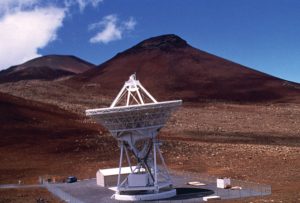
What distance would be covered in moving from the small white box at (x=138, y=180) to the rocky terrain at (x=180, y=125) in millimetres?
6936

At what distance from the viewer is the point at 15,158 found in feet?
244

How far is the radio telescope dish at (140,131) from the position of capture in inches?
1610

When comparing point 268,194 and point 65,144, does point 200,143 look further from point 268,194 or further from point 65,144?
point 268,194

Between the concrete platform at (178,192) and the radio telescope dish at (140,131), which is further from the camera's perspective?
the concrete platform at (178,192)

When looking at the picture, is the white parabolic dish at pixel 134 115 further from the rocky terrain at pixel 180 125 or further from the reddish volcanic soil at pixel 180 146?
the reddish volcanic soil at pixel 180 146

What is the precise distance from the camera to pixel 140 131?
42.4 meters

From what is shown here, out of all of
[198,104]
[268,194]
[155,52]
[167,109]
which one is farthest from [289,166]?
[155,52]

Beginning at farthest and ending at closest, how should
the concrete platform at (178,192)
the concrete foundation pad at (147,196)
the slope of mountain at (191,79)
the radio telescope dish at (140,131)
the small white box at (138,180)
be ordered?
1. the slope of mountain at (191,79)
2. the small white box at (138,180)
3. the concrete foundation pad at (147,196)
4. the concrete platform at (178,192)
5. the radio telescope dish at (140,131)

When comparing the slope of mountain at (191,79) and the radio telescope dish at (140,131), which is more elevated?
the slope of mountain at (191,79)

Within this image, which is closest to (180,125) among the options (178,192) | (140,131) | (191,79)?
(178,192)

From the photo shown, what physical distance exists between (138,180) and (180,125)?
61.9 meters

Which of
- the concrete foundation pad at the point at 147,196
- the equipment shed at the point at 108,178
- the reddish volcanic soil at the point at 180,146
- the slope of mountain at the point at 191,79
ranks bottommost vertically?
the concrete foundation pad at the point at 147,196

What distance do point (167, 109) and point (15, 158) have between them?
3931 cm

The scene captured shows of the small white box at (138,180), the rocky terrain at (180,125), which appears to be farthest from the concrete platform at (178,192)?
the small white box at (138,180)
